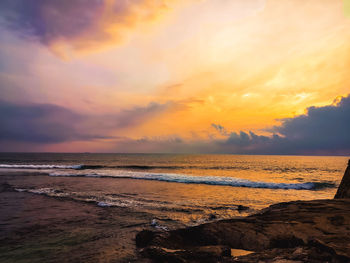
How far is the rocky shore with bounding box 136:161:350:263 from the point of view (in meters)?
4.30

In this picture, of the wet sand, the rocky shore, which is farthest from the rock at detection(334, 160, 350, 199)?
the wet sand

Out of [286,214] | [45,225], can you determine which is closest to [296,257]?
[286,214]

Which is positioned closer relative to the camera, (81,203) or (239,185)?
Result: (81,203)

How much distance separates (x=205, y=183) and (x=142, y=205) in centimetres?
1479

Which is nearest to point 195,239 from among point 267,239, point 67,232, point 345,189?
point 267,239

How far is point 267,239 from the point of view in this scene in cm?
580

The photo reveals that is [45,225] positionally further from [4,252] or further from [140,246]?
[140,246]

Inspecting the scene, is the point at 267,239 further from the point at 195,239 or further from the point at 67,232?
the point at 67,232

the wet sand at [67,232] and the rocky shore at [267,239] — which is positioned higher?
the rocky shore at [267,239]

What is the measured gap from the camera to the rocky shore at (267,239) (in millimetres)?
4305

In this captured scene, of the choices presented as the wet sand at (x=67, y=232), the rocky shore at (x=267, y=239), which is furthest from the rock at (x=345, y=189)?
the wet sand at (x=67, y=232)

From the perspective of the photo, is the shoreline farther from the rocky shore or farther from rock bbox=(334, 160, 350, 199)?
rock bbox=(334, 160, 350, 199)

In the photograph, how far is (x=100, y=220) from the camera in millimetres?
10070

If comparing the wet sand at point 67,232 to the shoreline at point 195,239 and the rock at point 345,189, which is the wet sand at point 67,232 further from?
the rock at point 345,189
